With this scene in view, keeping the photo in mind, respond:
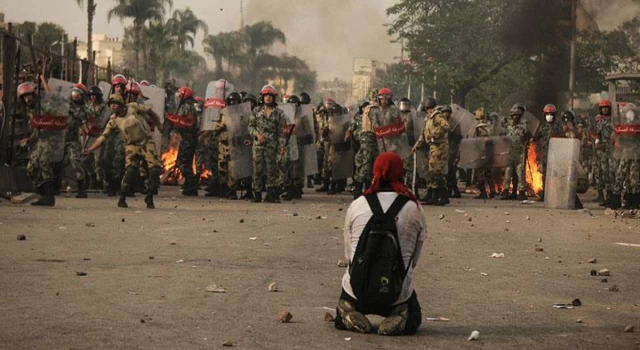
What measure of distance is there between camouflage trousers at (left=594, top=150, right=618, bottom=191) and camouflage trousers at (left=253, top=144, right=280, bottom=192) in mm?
5838

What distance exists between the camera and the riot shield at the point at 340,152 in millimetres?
28000

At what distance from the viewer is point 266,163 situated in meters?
23.5

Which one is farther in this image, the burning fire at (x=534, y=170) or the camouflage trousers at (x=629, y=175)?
the burning fire at (x=534, y=170)

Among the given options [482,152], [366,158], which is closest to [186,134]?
[366,158]

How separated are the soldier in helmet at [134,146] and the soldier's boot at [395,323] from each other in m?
11.8

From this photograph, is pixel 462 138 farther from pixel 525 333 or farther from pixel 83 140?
pixel 525 333

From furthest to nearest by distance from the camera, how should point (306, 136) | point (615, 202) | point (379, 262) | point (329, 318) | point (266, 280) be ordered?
1. point (306, 136)
2. point (615, 202)
3. point (266, 280)
4. point (329, 318)
5. point (379, 262)

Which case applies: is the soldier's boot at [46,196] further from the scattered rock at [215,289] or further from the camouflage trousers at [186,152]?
the scattered rock at [215,289]

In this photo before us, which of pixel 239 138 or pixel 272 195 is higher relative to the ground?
pixel 239 138

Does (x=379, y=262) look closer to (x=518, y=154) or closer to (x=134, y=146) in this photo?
(x=134, y=146)

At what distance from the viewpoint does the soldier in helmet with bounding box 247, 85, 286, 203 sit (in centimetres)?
2341

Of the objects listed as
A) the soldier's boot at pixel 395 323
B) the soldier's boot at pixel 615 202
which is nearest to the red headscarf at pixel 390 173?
the soldier's boot at pixel 395 323

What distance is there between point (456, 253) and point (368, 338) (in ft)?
20.4

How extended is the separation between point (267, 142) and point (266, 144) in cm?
4
